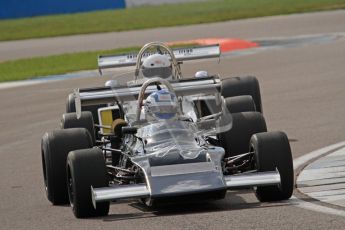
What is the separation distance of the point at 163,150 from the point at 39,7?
151ft

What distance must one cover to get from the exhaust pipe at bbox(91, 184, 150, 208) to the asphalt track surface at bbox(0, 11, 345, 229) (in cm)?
21

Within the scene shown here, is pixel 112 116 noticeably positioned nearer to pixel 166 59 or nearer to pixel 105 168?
pixel 166 59

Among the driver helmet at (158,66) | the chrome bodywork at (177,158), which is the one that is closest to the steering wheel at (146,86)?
the chrome bodywork at (177,158)

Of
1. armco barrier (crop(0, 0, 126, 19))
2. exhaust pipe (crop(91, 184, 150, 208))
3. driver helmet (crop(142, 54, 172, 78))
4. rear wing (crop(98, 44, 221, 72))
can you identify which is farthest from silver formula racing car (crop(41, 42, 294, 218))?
armco barrier (crop(0, 0, 126, 19))

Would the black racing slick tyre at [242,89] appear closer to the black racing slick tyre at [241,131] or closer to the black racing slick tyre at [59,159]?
the black racing slick tyre at [241,131]

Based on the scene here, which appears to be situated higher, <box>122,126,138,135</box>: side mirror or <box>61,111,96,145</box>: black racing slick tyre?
<box>122,126,138,135</box>: side mirror

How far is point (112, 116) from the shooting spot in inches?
551

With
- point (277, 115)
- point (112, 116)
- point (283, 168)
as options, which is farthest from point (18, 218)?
point (277, 115)

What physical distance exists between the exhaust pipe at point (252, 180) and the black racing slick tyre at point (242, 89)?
→ 496cm

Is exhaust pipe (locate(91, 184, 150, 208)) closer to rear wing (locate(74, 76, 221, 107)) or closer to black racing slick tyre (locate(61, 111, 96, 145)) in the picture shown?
rear wing (locate(74, 76, 221, 107))

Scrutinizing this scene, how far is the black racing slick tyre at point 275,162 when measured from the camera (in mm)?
10406

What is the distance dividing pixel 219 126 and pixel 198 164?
1563 millimetres

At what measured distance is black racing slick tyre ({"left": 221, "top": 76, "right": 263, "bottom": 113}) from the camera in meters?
15.1

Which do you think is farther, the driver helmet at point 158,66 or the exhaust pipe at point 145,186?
the driver helmet at point 158,66
